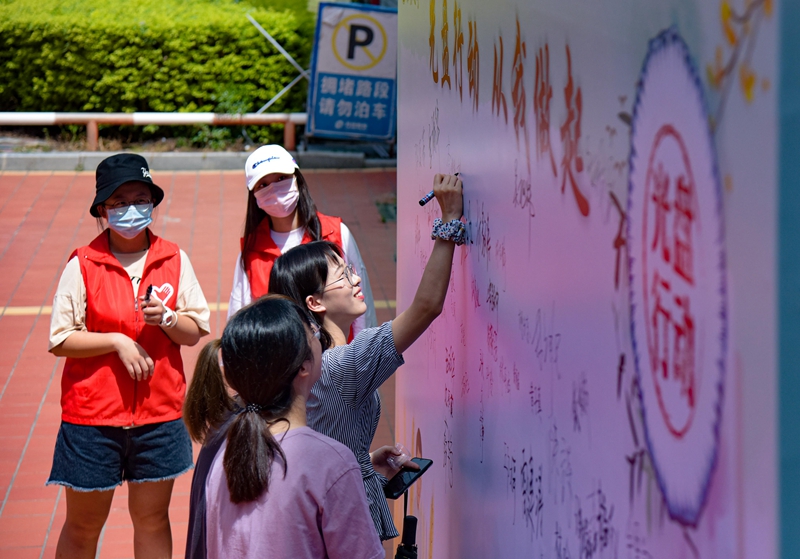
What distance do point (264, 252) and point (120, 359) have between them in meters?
0.58

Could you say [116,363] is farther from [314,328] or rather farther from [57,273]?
[57,273]

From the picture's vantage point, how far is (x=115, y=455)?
2.91 m

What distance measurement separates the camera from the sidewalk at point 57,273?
13.8 ft

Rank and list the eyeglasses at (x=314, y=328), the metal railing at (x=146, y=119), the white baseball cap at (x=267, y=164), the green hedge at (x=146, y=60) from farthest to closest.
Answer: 1. the green hedge at (x=146, y=60)
2. the metal railing at (x=146, y=119)
3. the white baseball cap at (x=267, y=164)
4. the eyeglasses at (x=314, y=328)

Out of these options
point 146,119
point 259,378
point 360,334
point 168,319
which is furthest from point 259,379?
point 146,119

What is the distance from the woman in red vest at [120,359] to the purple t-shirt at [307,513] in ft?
4.36

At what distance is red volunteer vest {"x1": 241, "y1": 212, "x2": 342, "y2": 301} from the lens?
3.11 metres

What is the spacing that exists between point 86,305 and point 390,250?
5.19 metres

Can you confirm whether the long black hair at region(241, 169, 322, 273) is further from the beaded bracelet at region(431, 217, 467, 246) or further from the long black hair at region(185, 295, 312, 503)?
the long black hair at region(185, 295, 312, 503)

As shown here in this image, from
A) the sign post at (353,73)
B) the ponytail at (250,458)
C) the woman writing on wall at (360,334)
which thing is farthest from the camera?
the sign post at (353,73)

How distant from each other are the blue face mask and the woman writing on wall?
86cm

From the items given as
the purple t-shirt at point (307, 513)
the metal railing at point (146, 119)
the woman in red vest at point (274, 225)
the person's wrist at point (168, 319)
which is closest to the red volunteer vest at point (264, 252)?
the woman in red vest at point (274, 225)

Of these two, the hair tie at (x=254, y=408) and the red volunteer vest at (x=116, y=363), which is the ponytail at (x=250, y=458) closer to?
the hair tie at (x=254, y=408)

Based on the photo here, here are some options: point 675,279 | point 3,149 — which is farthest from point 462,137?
point 3,149
